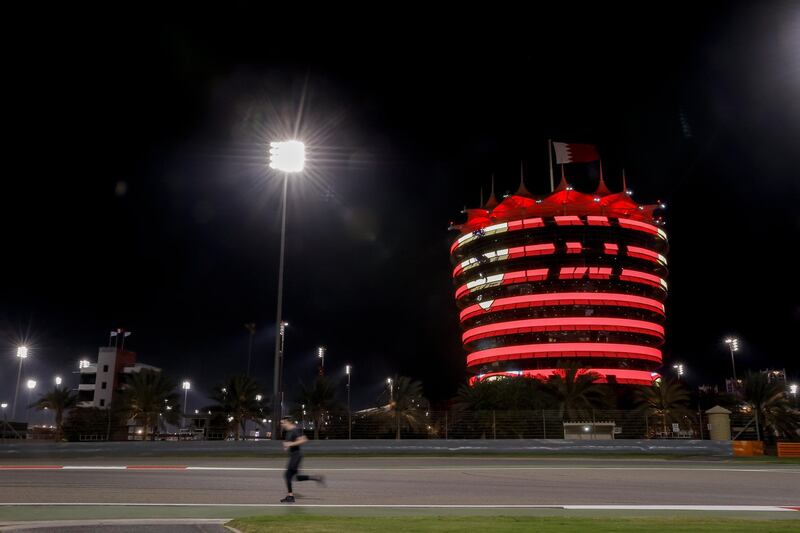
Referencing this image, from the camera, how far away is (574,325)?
311 ft

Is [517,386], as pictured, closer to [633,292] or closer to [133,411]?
[133,411]

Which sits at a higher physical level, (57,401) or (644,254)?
(644,254)

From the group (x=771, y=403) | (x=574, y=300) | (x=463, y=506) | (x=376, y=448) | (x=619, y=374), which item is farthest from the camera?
(x=574, y=300)

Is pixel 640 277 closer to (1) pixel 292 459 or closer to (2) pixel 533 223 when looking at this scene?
(2) pixel 533 223

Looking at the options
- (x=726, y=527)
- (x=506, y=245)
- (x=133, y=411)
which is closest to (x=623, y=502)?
(x=726, y=527)

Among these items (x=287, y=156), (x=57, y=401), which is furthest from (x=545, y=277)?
(x=287, y=156)

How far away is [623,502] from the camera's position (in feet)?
40.4

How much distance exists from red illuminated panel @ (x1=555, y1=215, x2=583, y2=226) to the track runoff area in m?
82.7

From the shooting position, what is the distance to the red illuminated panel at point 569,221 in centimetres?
9925

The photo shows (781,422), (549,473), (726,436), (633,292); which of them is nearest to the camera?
(549,473)

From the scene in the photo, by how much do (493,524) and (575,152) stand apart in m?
88.4

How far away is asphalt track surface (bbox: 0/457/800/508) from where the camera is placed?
39.6ft

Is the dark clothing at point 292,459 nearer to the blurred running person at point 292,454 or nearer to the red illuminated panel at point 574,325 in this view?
the blurred running person at point 292,454

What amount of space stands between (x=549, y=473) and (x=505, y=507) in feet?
Result: 26.3
